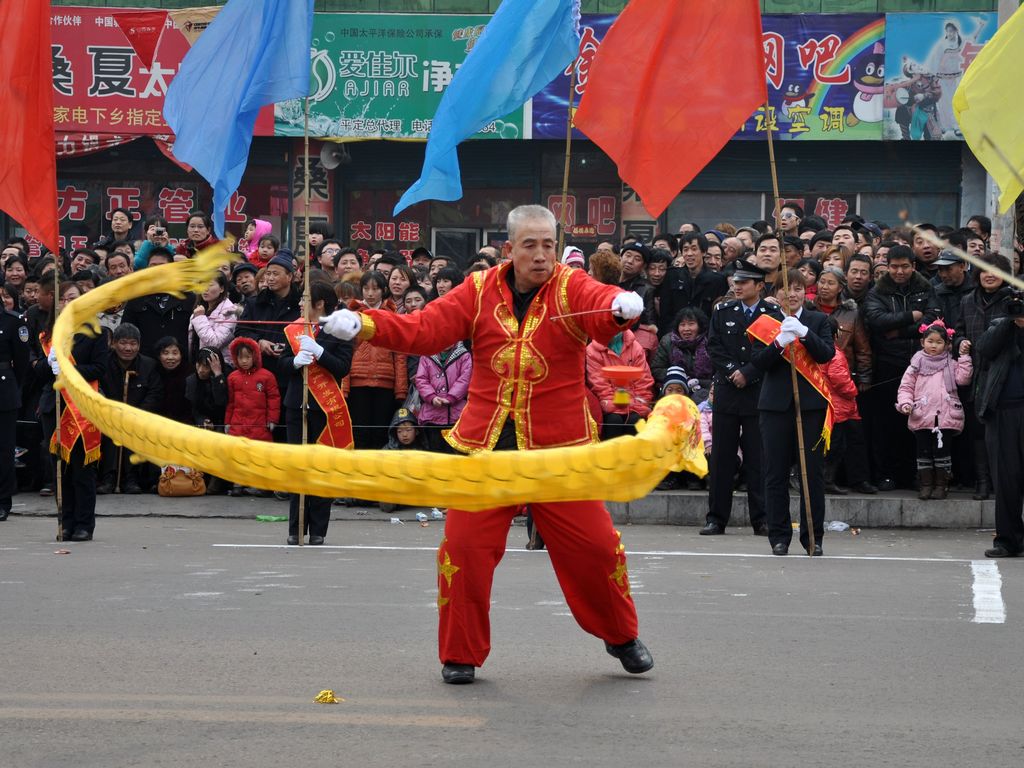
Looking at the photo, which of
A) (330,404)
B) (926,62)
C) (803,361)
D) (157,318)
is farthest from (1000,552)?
(926,62)

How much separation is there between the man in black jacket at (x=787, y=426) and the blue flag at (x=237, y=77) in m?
3.89

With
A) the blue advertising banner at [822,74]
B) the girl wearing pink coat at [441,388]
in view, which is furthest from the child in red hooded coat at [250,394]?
the blue advertising banner at [822,74]

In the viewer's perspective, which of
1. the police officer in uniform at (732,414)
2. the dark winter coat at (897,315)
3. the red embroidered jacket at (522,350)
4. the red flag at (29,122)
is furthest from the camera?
the dark winter coat at (897,315)

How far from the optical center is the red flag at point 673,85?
1070 cm

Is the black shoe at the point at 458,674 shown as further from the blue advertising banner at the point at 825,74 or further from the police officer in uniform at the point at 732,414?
the blue advertising banner at the point at 825,74

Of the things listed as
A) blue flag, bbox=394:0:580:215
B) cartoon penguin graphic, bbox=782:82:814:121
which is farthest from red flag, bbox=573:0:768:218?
cartoon penguin graphic, bbox=782:82:814:121

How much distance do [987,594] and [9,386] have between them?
780cm

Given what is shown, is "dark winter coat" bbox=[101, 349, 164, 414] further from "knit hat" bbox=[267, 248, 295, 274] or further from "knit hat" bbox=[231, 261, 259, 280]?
"knit hat" bbox=[267, 248, 295, 274]

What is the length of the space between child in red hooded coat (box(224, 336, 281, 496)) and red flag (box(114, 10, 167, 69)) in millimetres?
9421

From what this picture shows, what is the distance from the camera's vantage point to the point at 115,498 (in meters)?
14.1

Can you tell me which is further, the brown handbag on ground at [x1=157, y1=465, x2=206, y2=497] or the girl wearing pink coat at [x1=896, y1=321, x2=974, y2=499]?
the brown handbag on ground at [x1=157, y1=465, x2=206, y2=497]

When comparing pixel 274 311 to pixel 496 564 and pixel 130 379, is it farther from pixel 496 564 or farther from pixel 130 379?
pixel 496 564

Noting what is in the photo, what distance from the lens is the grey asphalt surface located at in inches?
216

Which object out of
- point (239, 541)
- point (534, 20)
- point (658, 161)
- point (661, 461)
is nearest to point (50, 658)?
point (661, 461)
